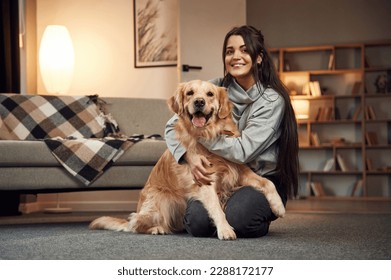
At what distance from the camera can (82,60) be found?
6016 millimetres

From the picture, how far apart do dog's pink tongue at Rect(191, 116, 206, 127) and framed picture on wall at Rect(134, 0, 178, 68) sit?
9.90 ft

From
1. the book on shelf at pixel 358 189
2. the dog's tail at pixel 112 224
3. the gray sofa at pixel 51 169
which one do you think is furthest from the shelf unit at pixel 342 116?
the dog's tail at pixel 112 224

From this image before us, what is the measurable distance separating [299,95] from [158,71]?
368cm

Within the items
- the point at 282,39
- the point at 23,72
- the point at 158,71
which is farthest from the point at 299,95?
the point at 23,72

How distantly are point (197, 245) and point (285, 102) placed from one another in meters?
0.82

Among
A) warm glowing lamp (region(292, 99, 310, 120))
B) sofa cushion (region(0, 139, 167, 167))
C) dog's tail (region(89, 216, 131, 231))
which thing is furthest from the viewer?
warm glowing lamp (region(292, 99, 310, 120))

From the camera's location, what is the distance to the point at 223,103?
2828 millimetres

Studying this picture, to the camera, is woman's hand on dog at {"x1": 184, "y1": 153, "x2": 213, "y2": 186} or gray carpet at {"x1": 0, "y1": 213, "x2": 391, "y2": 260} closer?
gray carpet at {"x1": 0, "y1": 213, "x2": 391, "y2": 260}

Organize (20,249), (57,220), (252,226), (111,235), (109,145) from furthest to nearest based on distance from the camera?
(57,220) < (109,145) < (111,235) < (252,226) < (20,249)

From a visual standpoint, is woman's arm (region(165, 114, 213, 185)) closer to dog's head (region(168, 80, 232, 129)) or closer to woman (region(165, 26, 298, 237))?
woman (region(165, 26, 298, 237))

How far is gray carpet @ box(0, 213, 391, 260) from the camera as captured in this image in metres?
2.36

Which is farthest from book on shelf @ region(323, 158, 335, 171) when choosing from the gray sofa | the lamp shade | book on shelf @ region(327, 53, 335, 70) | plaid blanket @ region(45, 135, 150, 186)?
plaid blanket @ region(45, 135, 150, 186)

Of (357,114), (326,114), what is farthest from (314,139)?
(357,114)

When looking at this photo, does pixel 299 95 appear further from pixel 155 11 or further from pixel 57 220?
pixel 57 220
